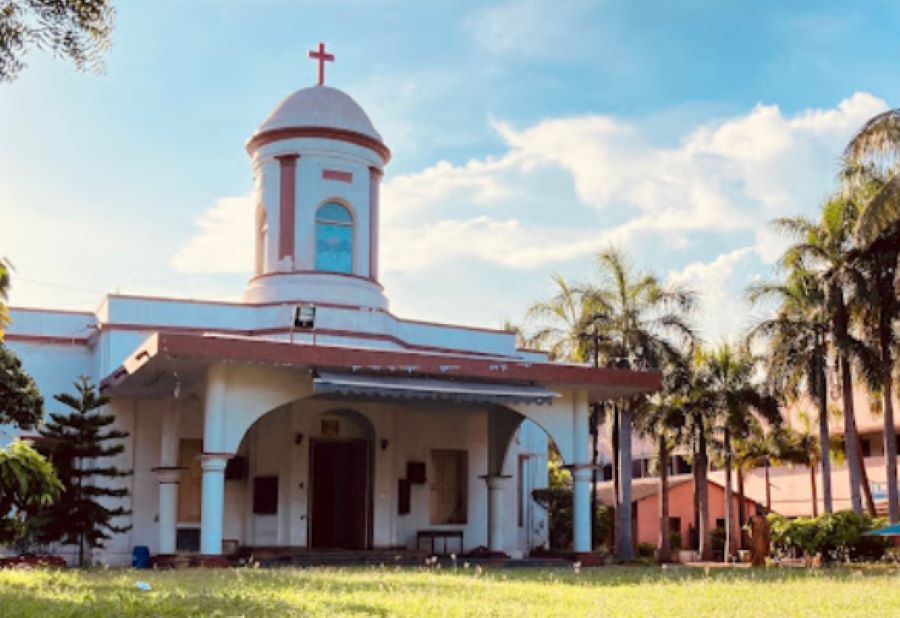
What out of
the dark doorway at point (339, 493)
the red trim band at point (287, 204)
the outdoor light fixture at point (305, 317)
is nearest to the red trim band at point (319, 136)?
the red trim band at point (287, 204)

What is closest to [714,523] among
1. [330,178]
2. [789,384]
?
[789,384]

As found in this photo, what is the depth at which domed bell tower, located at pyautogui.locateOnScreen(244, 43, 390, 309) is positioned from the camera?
80.2 ft

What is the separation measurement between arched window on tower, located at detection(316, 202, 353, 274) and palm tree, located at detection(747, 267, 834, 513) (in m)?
11.8

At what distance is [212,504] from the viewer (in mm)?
18844

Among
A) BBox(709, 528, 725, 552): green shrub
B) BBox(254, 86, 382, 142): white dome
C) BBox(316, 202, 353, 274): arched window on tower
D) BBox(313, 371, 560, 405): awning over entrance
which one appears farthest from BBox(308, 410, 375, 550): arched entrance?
BBox(709, 528, 725, 552): green shrub

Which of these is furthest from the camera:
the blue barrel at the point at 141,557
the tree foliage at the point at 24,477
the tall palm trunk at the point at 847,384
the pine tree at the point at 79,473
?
the tall palm trunk at the point at 847,384

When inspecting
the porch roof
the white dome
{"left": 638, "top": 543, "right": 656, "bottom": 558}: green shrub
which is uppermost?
the white dome

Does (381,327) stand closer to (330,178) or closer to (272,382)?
(330,178)

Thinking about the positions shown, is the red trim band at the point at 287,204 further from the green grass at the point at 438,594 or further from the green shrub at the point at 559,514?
the green grass at the point at 438,594

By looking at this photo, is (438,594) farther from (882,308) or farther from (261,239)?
(882,308)

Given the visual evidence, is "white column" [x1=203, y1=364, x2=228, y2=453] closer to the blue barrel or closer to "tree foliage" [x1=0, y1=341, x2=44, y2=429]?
"tree foliage" [x1=0, y1=341, x2=44, y2=429]

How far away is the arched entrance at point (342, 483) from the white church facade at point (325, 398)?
Result: 0.09 ft

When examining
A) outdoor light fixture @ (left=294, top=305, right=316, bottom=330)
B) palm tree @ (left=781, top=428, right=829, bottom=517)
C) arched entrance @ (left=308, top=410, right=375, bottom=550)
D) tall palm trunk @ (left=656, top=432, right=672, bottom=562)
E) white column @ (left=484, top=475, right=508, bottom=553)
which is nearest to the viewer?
outdoor light fixture @ (left=294, top=305, right=316, bottom=330)

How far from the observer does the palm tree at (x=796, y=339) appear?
30562 millimetres
